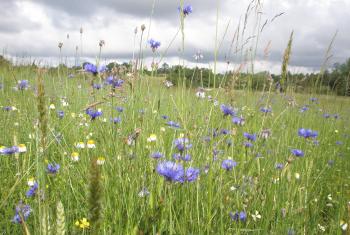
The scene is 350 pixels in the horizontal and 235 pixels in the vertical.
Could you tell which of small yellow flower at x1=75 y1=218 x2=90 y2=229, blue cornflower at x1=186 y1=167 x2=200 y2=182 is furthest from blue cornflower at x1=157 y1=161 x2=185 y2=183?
small yellow flower at x1=75 y1=218 x2=90 y2=229

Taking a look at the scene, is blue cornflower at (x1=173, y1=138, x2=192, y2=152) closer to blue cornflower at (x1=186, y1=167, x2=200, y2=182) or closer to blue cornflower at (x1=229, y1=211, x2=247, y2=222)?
blue cornflower at (x1=186, y1=167, x2=200, y2=182)

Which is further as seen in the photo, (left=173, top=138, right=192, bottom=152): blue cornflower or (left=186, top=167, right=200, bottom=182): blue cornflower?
(left=173, top=138, right=192, bottom=152): blue cornflower

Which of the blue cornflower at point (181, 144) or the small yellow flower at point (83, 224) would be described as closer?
the small yellow flower at point (83, 224)

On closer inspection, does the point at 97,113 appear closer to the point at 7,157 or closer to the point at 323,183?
the point at 7,157

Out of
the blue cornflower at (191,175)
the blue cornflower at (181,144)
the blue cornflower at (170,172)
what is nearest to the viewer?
the blue cornflower at (170,172)

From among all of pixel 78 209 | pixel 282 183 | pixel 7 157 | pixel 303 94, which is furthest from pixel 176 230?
pixel 303 94

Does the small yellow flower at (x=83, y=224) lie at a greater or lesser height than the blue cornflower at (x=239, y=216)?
lesser

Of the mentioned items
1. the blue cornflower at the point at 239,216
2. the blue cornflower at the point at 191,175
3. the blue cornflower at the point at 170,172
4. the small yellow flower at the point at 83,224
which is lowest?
the small yellow flower at the point at 83,224

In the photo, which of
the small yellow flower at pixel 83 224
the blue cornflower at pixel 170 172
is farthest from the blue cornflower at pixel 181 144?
the small yellow flower at pixel 83 224

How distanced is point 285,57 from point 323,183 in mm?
1722

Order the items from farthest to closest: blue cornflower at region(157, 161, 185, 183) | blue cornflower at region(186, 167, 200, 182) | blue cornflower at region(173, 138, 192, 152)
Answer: blue cornflower at region(173, 138, 192, 152) < blue cornflower at region(186, 167, 200, 182) < blue cornflower at region(157, 161, 185, 183)

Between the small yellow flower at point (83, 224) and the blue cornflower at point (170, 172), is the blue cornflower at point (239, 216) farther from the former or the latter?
the small yellow flower at point (83, 224)

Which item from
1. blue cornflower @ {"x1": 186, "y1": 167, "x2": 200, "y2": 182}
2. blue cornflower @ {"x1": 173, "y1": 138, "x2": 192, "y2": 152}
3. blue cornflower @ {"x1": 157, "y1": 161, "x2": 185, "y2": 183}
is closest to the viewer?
blue cornflower @ {"x1": 157, "y1": 161, "x2": 185, "y2": 183}

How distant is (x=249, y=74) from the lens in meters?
2.26
